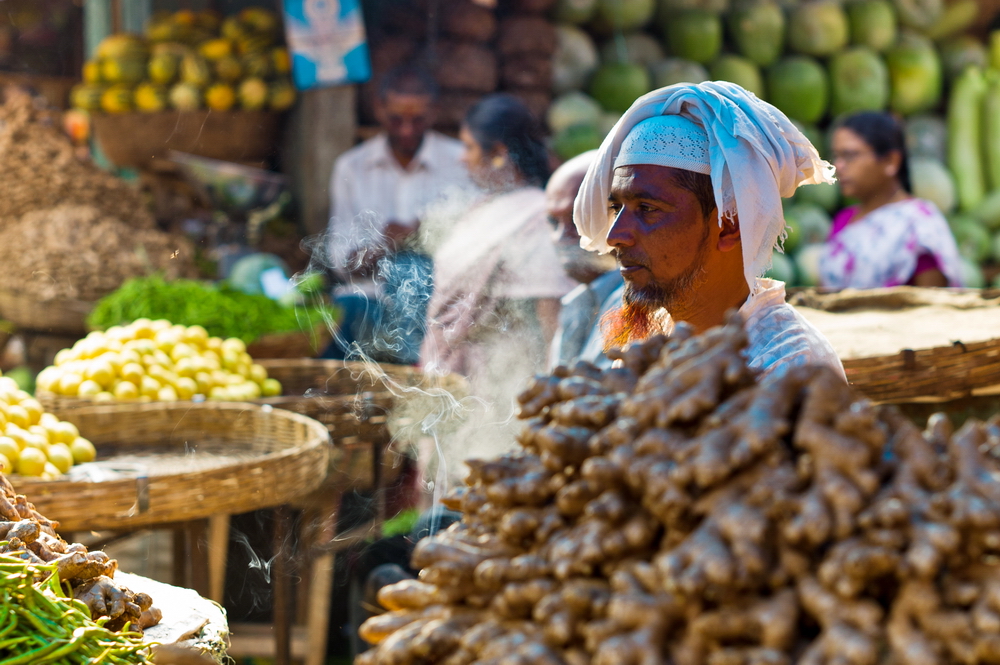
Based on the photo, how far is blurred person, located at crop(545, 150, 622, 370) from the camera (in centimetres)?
312

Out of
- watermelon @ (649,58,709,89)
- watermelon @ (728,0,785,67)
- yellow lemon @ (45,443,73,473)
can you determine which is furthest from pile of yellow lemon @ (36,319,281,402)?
watermelon @ (728,0,785,67)

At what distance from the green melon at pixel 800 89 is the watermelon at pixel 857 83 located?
0.09 meters

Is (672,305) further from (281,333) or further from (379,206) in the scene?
(379,206)

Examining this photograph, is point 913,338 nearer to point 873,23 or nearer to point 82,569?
point 82,569

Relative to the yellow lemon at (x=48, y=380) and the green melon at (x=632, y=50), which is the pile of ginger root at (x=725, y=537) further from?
the green melon at (x=632, y=50)

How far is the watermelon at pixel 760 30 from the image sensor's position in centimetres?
560

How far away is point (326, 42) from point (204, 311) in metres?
1.89

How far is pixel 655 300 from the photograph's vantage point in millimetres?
2072

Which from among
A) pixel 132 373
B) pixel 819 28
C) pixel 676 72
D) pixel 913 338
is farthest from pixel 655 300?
pixel 819 28

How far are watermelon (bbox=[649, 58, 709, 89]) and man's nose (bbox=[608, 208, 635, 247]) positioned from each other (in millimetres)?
3634

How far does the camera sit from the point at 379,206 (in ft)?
17.2

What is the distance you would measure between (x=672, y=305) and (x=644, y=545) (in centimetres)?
120

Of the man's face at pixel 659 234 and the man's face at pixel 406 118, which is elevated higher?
the man's face at pixel 406 118

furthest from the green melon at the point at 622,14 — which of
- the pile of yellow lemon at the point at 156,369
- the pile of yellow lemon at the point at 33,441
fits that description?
the pile of yellow lemon at the point at 33,441
